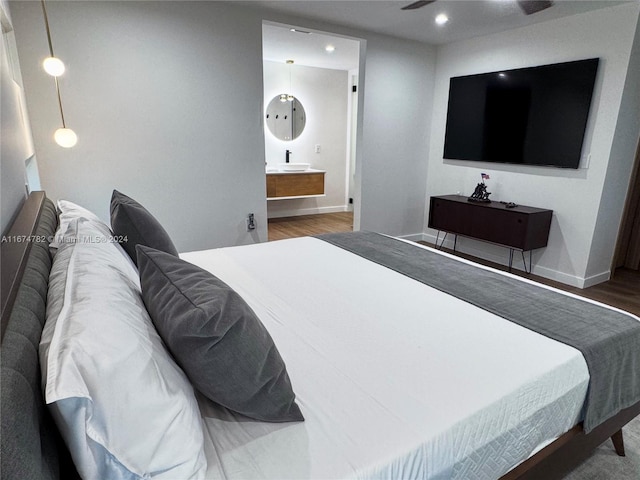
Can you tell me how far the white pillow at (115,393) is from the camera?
678 millimetres

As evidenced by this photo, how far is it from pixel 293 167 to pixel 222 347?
528 cm

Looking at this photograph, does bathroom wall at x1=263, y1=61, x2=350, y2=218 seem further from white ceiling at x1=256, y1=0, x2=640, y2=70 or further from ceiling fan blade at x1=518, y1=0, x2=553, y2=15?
ceiling fan blade at x1=518, y1=0, x2=553, y2=15

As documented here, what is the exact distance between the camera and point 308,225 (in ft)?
19.1

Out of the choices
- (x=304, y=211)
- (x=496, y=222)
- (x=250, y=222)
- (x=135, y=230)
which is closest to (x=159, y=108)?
(x=250, y=222)

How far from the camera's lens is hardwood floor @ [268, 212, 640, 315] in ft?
10.9

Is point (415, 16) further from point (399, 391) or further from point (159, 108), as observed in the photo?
point (399, 391)

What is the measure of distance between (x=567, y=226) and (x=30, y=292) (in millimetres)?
4045

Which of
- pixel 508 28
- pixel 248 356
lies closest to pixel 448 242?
pixel 508 28

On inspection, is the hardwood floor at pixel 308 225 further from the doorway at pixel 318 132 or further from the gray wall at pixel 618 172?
the gray wall at pixel 618 172

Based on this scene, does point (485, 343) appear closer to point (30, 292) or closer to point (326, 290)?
point (326, 290)

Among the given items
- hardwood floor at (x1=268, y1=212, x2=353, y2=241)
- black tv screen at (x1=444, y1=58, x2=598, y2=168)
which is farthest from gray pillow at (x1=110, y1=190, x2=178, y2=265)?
black tv screen at (x1=444, y1=58, x2=598, y2=168)

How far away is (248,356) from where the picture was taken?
914mm

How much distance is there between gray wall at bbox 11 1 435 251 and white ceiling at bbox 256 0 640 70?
20 centimetres

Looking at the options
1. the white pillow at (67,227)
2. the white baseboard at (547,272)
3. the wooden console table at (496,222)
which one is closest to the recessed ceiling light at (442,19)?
the wooden console table at (496,222)
